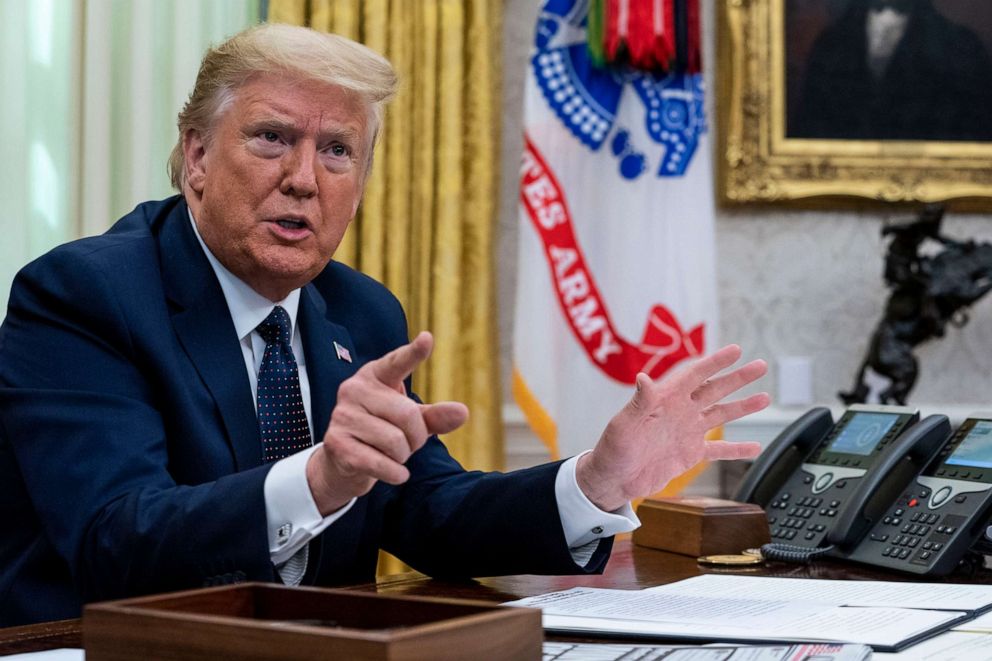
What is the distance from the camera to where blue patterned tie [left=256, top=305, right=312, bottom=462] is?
6.04 ft

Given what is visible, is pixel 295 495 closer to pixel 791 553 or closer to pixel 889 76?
pixel 791 553

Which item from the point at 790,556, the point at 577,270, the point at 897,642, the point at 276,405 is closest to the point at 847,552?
the point at 790,556

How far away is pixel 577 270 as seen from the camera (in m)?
4.02

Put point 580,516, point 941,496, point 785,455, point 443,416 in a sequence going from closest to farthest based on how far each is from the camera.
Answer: point 443,416 → point 580,516 → point 941,496 → point 785,455

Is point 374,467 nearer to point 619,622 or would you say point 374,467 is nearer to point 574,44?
point 619,622

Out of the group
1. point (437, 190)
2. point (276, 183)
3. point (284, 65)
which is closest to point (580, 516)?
point (276, 183)

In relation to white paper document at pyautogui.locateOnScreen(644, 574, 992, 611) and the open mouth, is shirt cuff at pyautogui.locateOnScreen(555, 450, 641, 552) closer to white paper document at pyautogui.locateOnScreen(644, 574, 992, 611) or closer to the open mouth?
white paper document at pyautogui.locateOnScreen(644, 574, 992, 611)

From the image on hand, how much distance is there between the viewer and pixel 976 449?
1927 mm

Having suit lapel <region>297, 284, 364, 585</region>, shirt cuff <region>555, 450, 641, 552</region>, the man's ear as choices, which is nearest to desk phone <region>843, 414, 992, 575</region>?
shirt cuff <region>555, 450, 641, 552</region>

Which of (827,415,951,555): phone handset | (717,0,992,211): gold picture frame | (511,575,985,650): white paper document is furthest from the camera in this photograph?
(717,0,992,211): gold picture frame

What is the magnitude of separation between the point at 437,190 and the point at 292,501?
2.66 metres

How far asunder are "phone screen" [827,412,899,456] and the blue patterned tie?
36.1 inches

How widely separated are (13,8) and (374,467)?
8.99 ft

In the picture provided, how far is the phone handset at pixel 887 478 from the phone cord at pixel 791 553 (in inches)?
1.2
